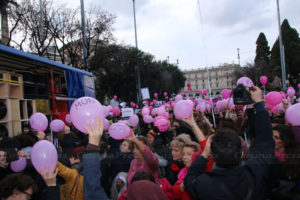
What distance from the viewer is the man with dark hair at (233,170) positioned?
1521 millimetres

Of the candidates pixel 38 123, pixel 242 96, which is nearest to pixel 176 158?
pixel 242 96

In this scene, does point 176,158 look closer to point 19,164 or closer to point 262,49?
point 19,164

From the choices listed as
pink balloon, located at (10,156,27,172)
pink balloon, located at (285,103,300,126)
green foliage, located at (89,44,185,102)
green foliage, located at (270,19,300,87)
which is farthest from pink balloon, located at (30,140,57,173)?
green foliage, located at (270,19,300,87)

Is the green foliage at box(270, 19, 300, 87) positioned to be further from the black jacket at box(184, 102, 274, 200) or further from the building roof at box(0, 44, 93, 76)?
the black jacket at box(184, 102, 274, 200)

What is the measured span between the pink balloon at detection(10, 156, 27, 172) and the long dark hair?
276cm

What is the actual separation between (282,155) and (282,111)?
15.3ft

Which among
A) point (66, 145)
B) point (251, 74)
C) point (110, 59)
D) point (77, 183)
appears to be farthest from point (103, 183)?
point (251, 74)

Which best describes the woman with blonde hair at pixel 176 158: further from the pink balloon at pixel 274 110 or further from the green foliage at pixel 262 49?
the green foliage at pixel 262 49

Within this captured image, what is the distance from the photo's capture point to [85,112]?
2023 millimetres

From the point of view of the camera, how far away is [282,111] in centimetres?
625

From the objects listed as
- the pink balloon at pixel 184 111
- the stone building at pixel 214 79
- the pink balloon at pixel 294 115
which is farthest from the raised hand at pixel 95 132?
the stone building at pixel 214 79

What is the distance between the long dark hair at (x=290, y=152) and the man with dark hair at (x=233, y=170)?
321mm

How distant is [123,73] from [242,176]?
26762 millimetres

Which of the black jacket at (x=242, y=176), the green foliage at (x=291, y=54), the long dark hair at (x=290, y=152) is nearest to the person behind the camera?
the black jacket at (x=242, y=176)
